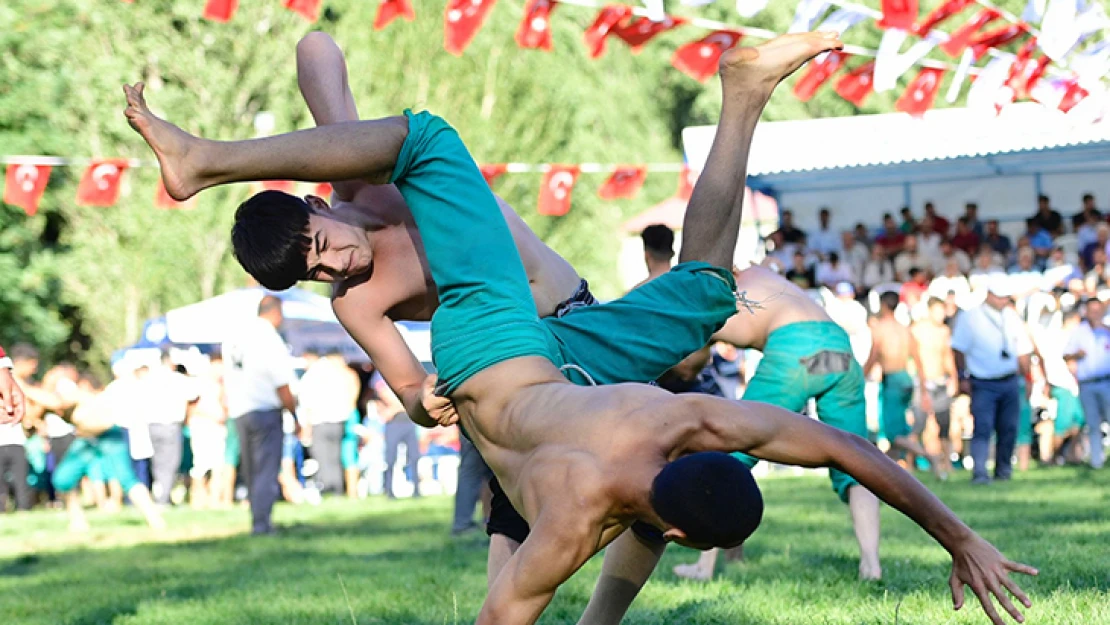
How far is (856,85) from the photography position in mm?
14789

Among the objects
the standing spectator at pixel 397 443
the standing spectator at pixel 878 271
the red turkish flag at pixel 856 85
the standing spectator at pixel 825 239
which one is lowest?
the standing spectator at pixel 397 443

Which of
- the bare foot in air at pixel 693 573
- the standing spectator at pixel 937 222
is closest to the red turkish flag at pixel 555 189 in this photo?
the standing spectator at pixel 937 222

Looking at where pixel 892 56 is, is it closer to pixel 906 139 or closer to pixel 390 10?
pixel 390 10

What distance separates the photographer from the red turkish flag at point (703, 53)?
44.1 ft

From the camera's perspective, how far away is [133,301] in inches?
1020

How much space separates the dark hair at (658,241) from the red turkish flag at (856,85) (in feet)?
23.6

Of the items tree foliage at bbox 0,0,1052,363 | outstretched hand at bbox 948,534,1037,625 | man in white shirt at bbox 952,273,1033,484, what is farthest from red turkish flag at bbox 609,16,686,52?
tree foliage at bbox 0,0,1052,363

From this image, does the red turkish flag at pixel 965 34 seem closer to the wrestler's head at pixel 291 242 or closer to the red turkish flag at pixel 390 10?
the red turkish flag at pixel 390 10

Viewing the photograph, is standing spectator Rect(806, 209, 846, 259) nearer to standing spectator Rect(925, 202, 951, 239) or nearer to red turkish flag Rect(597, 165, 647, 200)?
standing spectator Rect(925, 202, 951, 239)

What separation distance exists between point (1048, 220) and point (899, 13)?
29.2 feet

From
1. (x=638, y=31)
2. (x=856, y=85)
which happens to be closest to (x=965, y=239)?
(x=856, y=85)

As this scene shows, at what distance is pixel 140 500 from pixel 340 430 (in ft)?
12.7

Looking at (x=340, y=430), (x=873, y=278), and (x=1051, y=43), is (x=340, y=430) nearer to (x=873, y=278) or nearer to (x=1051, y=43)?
(x=873, y=278)

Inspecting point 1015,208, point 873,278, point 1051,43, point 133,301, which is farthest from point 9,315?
point 1051,43
